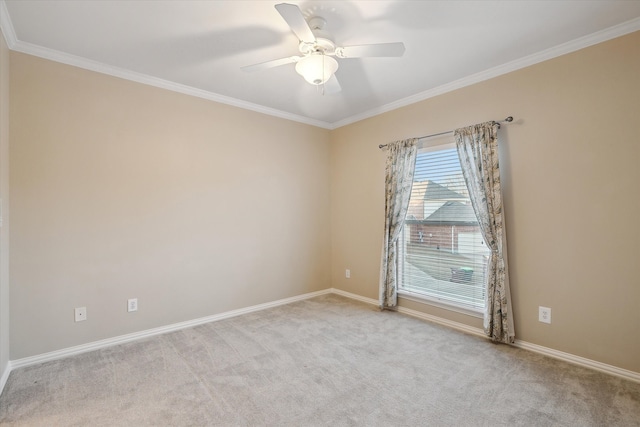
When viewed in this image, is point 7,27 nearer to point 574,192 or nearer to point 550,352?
point 574,192

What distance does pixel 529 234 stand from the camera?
2.70 m

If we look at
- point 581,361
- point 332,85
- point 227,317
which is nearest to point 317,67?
point 332,85

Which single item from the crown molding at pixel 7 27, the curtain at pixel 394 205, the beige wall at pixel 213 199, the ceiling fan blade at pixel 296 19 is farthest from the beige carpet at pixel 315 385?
the crown molding at pixel 7 27

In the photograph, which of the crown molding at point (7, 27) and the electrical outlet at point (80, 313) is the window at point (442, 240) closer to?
the electrical outlet at point (80, 313)

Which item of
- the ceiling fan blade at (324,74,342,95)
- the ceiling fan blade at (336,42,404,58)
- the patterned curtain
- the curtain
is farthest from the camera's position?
the curtain

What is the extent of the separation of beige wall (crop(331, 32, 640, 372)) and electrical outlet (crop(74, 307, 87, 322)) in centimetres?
360

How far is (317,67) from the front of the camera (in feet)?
7.00

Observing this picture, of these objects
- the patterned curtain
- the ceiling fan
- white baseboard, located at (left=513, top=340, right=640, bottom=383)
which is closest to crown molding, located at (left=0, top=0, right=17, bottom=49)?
the ceiling fan

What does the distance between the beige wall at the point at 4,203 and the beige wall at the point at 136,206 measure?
90 mm

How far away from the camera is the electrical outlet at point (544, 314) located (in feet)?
8.48

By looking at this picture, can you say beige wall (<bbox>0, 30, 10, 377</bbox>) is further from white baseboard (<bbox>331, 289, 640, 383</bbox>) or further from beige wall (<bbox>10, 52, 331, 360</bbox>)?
white baseboard (<bbox>331, 289, 640, 383</bbox>)

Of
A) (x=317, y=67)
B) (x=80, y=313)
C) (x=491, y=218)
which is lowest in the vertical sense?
(x=80, y=313)

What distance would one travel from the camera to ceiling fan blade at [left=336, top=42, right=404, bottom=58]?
76.3 inches

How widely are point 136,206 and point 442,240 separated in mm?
3210
